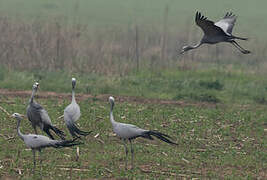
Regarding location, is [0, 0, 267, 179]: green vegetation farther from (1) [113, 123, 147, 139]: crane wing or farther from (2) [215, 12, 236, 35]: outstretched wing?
(2) [215, 12, 236, 35]: outstretched wing

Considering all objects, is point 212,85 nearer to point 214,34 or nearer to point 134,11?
point 214,34

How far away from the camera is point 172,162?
984 cm

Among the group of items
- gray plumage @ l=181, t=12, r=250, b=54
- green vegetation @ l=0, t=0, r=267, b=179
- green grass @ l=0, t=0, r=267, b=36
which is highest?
gray plumage @ l=181, t=12, r=250, b=54

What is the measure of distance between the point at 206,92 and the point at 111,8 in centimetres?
2413

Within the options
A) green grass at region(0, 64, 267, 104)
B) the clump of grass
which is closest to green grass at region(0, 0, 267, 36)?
green grass at region(0, 64, 267, 104)

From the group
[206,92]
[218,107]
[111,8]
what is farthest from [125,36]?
[111,8]

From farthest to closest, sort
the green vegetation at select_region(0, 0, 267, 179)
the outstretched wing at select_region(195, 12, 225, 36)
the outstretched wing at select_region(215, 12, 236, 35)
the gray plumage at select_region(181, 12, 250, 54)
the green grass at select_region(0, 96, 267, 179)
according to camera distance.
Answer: the outstretched wing at select_region(215, 12, 236, 35)
the gray plumage at select_region(181, 12, 250, 54)
the outstretched wing at select_region(195, 12, 225, 36)
the green vegetation at select_region(0, 0, 267, 179)
the green grass at select_region(0, 96, 267, 179)

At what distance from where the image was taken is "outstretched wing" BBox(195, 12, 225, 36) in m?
10.4

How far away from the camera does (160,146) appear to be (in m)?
11.0

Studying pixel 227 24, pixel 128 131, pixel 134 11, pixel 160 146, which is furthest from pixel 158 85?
pixel 134 11

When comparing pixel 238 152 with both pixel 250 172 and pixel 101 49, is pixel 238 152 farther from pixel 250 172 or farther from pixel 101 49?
pixel 101 49

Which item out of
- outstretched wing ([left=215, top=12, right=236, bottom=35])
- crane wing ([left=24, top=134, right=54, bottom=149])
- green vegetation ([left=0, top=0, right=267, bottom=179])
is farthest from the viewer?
outstretched wing ([left=215, top=12, right=236, bottom=35])

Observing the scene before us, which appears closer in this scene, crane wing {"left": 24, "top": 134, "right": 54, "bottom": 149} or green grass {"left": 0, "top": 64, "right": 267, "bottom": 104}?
crane wing {"left": 24, "top": 134, "right": 54, "bottom": 149}

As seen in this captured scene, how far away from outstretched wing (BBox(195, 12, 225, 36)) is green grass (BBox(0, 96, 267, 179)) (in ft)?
6.63
